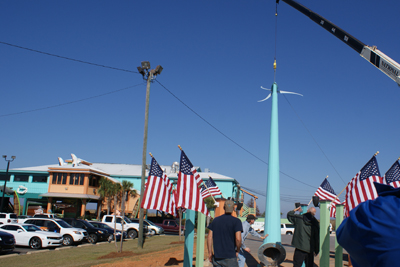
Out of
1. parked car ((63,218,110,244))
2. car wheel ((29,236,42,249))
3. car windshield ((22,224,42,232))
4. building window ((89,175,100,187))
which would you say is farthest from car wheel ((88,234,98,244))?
building window ((89,175,100,187))

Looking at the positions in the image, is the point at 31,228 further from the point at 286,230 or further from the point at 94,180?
the point at 286,230

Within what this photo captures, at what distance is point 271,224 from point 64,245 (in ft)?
45.8

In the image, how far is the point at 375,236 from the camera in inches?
69.2

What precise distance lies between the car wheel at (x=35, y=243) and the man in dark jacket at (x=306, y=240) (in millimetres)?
14918

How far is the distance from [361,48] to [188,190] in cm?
656

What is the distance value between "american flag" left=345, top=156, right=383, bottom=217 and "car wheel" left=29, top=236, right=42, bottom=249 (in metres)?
15.5

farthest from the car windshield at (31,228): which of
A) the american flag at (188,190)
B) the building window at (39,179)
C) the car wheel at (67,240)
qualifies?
the building window at (39,179)

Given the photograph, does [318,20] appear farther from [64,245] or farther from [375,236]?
[64,245]

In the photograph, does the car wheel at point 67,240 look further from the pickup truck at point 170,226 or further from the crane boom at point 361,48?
the crane boom at point 361,48

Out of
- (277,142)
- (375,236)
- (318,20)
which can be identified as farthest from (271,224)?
(375,236)

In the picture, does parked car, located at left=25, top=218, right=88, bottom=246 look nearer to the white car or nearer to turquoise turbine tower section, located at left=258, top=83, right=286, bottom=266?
the white car

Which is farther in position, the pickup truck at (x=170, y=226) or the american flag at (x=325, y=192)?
the pickup truck at (x=170, y=226)

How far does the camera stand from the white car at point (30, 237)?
60.8ft

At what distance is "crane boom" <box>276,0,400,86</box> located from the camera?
918 centimetres
